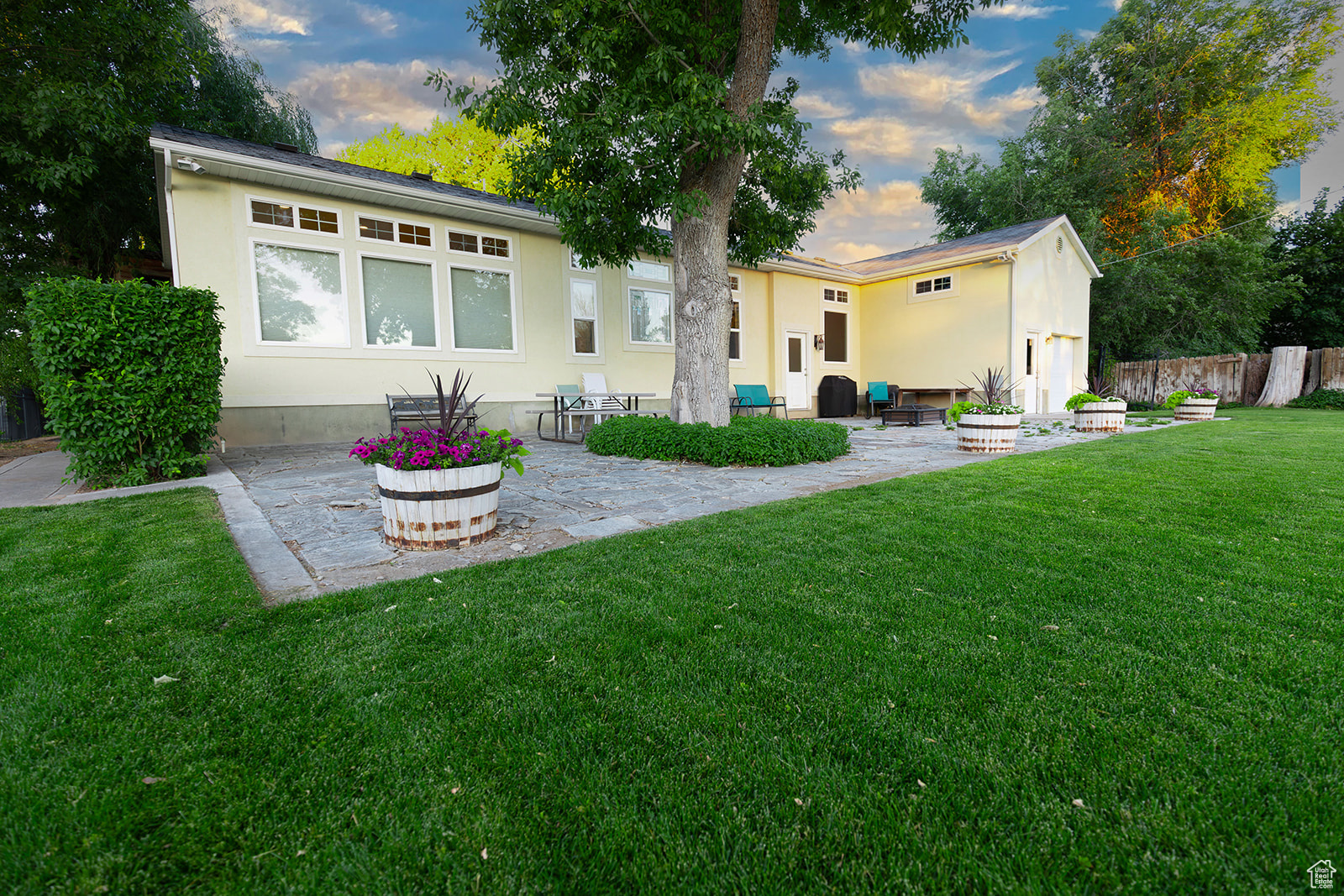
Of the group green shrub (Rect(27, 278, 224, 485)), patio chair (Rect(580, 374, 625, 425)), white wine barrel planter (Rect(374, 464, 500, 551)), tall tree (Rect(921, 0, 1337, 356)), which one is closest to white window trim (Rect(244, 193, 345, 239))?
green shrub (Rect(27, 278, 224, 485))

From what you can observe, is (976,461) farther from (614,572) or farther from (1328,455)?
(614,572)

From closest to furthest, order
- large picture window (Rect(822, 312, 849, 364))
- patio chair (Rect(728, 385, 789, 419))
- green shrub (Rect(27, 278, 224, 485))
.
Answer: green shrub (Rect(27, 278, 224, 485)), patio chair (Rect(728, 385, 789, 419)), large picture window (Rect(822, 312, 849, 364))

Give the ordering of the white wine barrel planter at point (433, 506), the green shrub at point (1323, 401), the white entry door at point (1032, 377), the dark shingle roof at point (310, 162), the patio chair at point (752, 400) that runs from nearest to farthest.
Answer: the white wine barrel planter at point (433, 506)
the dark shingle roof at point (310, 162)
the patio chair at point (752, 400)
the green shrub at point (1323, 401)
the white entry door at point (1032, 377)

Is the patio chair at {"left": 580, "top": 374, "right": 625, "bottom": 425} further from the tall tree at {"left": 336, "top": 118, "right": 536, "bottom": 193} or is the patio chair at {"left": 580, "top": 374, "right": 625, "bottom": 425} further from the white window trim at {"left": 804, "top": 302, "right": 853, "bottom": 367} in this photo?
the tall tree at {"left": 336, "top": 118, "right": 536, "bottom": 193}

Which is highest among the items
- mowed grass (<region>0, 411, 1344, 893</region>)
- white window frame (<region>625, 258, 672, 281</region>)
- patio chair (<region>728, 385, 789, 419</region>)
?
white window frame (<region>625, 258, 672, 281</region>)

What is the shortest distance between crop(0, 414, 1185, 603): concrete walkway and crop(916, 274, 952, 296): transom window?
24.1 feet

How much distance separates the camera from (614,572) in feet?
8.59

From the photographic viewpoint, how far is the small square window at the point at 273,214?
306 inches

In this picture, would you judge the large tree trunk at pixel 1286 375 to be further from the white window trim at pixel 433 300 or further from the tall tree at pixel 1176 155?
the white window trim at pixel 433 300

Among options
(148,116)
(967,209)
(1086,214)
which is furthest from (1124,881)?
(967,209)

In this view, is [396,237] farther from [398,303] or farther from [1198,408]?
[1198,408]

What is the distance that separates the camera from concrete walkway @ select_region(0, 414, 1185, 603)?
290 centimetres

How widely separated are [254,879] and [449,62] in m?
18.0

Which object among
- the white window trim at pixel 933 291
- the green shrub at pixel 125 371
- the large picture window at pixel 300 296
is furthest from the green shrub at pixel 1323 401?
the green shrub at pixel 125 371
